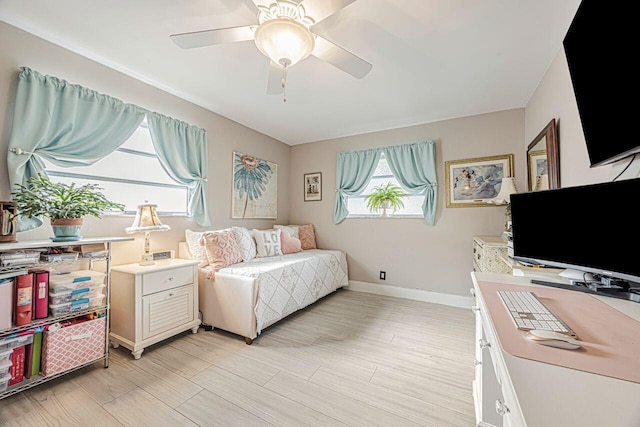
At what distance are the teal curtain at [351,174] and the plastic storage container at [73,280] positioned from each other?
293cm

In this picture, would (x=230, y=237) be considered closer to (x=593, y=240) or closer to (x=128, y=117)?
(x=128, y=117)

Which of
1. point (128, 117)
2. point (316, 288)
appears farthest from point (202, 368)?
point (128, 117)

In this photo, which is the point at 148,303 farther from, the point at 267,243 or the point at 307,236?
the point at 307,236

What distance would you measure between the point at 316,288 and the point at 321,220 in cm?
134

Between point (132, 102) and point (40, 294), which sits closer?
point (40, 294)

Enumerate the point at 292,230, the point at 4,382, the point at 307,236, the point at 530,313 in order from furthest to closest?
the point at 307,236 → the point at 292,230 → the point at 4,382 → the point at 530,313

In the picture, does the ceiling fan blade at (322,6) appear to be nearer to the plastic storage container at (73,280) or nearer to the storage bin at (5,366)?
the plastic storage container at (73,280)

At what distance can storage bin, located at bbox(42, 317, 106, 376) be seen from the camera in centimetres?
162

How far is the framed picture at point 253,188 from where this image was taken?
11.3ft

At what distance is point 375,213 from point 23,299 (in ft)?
11.5

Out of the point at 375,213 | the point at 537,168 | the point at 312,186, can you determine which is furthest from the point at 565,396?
the point at 312,186

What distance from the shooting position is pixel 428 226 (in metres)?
3.43

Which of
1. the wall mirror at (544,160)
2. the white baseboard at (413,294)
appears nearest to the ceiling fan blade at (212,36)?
the wall mirror at (544,160)

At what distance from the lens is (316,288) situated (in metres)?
3.17
